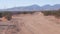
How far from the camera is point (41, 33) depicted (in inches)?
948

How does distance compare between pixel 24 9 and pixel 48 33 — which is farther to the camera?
pixel 24 9

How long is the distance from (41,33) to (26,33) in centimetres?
160

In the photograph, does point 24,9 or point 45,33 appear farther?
point 24,9

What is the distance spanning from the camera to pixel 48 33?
77.8 feet

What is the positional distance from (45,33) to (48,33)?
1.03 ft

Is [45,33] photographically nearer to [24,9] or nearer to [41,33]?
[41,33]

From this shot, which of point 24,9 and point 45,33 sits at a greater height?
point 45,33

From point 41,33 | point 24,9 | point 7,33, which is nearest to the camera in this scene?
point 7,33

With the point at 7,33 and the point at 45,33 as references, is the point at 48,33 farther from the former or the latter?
the point at 7,33

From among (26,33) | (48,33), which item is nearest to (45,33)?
(48,33)

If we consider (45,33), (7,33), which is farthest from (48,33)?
(7,33)

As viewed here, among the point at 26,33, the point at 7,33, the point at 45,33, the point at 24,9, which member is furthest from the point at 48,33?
the point at 24,9

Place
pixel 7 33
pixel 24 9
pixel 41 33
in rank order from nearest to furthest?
1. pixel 7 33
2. pixel 41 33
3. pixel 24 9

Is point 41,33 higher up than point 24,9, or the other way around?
point 41,33
